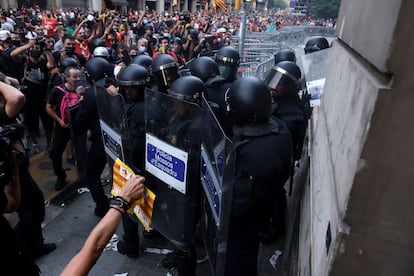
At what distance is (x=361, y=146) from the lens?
110 cm

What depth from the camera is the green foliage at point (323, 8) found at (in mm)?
47256

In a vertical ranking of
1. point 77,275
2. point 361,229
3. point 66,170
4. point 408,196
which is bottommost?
point 66,170

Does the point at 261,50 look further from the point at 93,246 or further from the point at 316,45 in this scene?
the point at 93,246

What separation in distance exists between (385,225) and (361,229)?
0.08 meters

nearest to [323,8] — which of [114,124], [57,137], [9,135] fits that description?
[57,137]

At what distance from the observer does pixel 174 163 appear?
89.2 inches

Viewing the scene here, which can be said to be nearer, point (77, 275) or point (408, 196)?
point (408, 196)

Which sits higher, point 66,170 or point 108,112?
point 108,112

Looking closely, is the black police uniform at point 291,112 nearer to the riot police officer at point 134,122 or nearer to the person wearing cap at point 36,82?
the riot police officer at point 134,122

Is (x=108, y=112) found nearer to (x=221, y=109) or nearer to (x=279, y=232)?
(x=221, y=109)

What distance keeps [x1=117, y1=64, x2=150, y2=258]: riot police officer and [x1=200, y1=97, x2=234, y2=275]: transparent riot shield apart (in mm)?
987

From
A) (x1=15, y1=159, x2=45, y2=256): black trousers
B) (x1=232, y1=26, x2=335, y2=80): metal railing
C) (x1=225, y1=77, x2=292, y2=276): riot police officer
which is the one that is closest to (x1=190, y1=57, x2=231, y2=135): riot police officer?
(x1=225, y1=77, x2=292, y2=276): riot police officer

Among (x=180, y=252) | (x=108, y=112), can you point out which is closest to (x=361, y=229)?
(x=180, y=252)

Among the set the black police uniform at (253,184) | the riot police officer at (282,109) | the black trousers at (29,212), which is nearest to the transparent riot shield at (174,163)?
the black police uniform at (253,184)
